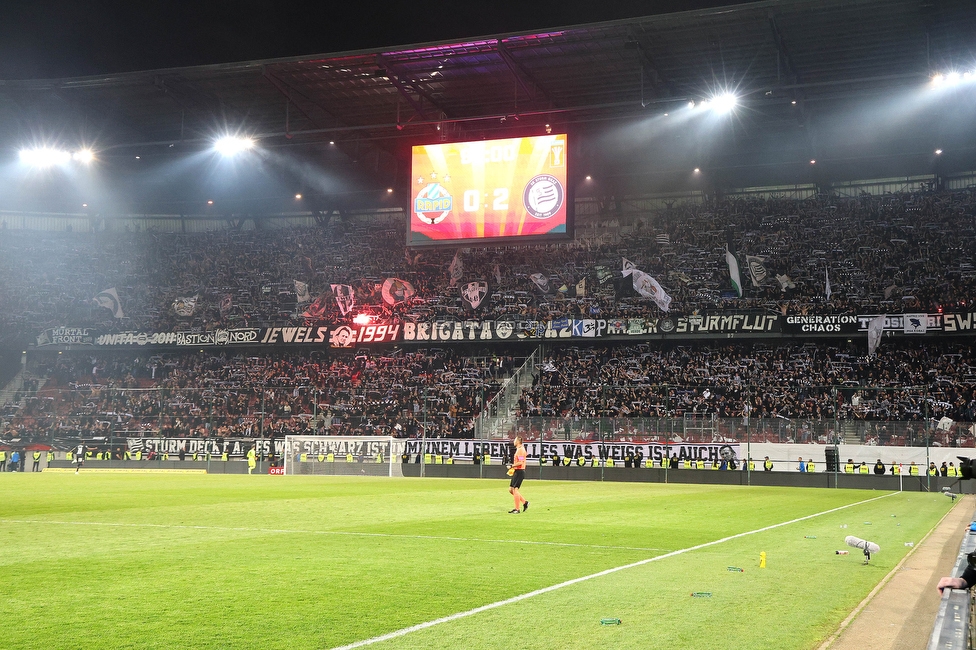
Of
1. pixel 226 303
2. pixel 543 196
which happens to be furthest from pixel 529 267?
pixel 226 303

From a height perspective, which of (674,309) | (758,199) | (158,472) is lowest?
(158,472)

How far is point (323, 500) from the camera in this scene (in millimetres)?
23750

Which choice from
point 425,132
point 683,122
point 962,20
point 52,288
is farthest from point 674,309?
point 52,288

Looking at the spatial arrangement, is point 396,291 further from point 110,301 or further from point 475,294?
point 110,301

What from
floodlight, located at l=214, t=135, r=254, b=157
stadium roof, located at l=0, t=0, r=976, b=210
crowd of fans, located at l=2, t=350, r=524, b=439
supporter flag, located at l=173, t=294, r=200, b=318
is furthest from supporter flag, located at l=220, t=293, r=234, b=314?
floodlight, located at l=214, t=135, r=254, b=157

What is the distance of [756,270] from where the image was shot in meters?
49.4

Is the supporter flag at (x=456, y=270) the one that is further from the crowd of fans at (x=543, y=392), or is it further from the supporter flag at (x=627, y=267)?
the supporter flag at (x=627, y=267)

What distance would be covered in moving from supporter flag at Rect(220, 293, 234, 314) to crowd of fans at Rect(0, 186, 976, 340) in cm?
13

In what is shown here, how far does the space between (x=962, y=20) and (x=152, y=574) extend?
116 ft

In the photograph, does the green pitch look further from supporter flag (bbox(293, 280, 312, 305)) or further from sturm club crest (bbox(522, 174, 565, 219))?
supporter flag (bbox(293, 280, 312, 305))

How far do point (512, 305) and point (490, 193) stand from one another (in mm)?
15557

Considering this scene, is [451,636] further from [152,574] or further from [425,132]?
[425,132]

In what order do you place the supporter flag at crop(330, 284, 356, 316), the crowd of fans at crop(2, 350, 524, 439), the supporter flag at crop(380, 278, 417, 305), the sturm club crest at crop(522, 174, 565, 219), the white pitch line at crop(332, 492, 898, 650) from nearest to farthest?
the white pitch line at crop(332, 492, 898, 650)
the sturm club crest at crop(522, 174, 565, 219)
the crowd of fans at crop(2, 350, 524, 439)
the supporter flag at crop(380, 278, 417, 305)
the supporter flag at crop(330, 284, 356, 316)

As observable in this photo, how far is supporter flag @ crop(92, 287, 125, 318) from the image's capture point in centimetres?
5841
